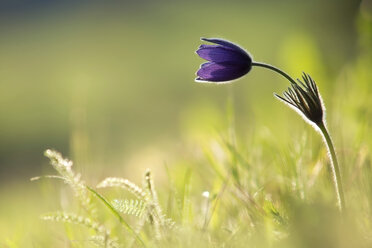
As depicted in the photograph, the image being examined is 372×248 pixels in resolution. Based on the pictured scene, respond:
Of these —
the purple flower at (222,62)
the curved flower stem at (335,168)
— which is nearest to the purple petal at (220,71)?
the purple flower at (222,62)

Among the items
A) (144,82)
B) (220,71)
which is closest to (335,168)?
(220,71)

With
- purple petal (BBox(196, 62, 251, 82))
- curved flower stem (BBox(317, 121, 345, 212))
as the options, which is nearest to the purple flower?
purple petal (BBox(196, 62, 251, 82))

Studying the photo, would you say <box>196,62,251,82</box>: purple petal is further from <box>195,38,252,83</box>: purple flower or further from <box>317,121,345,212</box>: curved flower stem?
<box>317,121,345,212</box>: curved flower stem

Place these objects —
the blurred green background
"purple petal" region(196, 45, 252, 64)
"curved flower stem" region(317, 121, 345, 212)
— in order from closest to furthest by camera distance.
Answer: "curved flower stem" region(317, 121, 345, 212), "purple petal" region(196, 45, 252, 64), the blurred green background

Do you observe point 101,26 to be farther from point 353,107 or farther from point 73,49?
point 353,107

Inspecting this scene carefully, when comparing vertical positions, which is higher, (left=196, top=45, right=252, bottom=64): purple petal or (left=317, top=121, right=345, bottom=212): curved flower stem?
(left=196, top=45, right=252, bottom=64): purple petal

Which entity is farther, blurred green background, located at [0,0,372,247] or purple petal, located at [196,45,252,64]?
blurred green background, located at [0,0,372,247]

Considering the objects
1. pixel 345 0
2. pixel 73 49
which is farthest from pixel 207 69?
pixel 73 49
